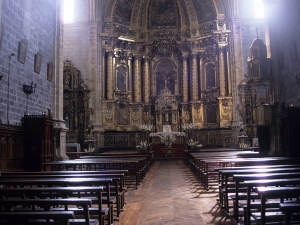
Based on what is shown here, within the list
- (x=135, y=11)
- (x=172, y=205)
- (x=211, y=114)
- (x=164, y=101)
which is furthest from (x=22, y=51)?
(x=211, y=114)

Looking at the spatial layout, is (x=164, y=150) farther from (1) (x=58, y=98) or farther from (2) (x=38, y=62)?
(2) (x=38, y=62)

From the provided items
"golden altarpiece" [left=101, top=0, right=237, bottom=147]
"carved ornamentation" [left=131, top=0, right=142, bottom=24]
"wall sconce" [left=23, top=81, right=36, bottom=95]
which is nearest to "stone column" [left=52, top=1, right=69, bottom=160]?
"wall sconce" [left=23, top=81, right=36, bottom=95]

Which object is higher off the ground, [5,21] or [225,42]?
[225,42]

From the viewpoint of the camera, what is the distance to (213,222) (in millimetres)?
5371

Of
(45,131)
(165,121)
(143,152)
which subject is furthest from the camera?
(165,121)

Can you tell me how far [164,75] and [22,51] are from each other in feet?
52.5

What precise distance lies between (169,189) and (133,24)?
1882 centimetres

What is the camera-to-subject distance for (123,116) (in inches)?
957

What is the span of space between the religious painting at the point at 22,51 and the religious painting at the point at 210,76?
16037mm

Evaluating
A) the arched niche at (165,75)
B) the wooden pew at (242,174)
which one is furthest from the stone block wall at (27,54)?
the arched niche at (165,75)

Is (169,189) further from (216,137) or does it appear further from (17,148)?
(216,137)

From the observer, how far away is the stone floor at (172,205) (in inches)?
219

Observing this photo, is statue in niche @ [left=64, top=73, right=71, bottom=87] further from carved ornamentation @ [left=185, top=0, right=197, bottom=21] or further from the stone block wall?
carved ornamentation @ [left=185, top=0, right=197, bottom=21]

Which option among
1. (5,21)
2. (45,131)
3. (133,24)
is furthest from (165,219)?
(133,24)
